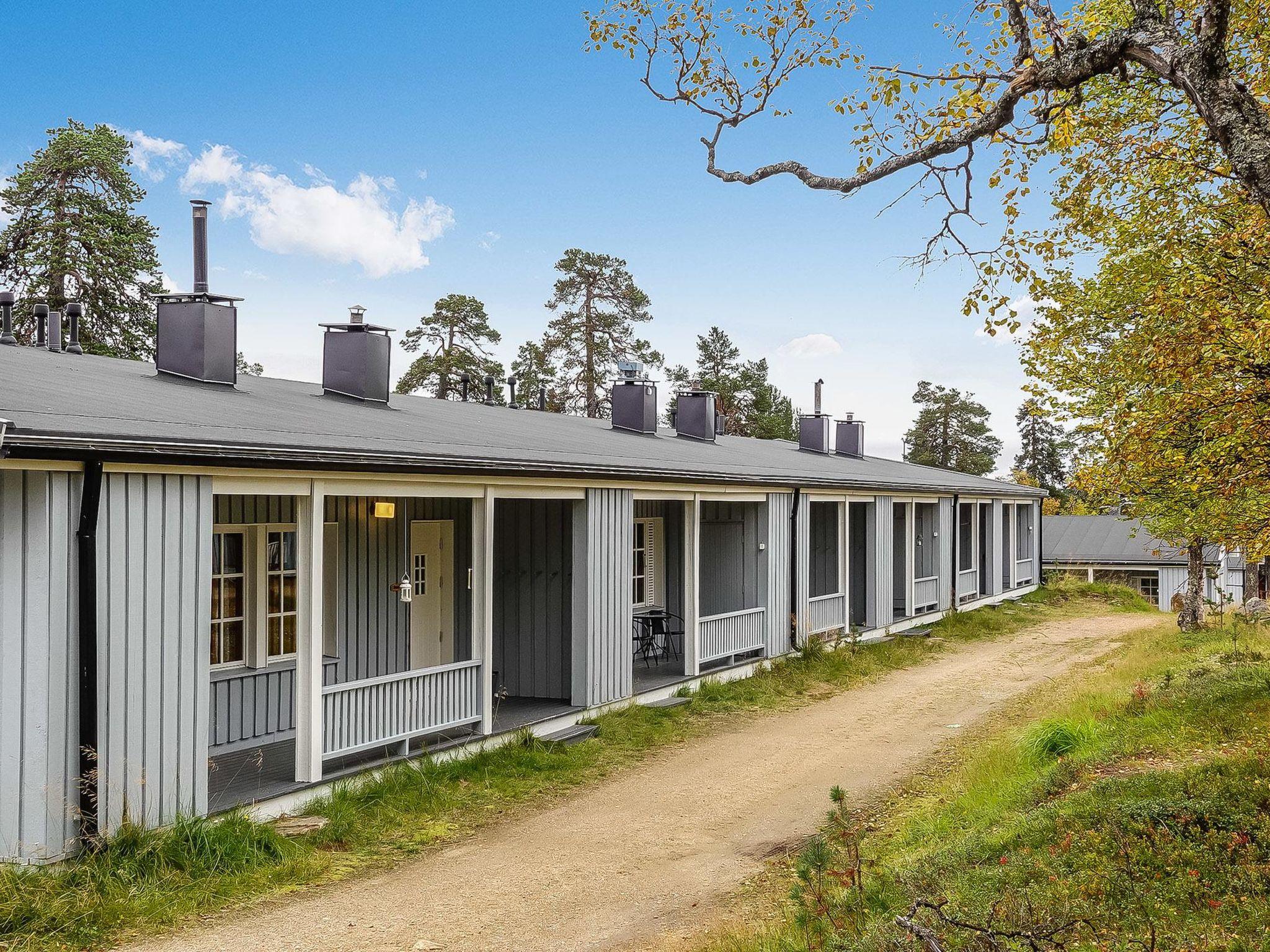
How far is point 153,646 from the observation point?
6438mm

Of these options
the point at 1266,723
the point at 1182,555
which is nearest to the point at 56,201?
the point at 1266,723

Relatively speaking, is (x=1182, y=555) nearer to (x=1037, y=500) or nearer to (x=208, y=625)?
(x=1037, y=500)

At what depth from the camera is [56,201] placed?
30.9 m

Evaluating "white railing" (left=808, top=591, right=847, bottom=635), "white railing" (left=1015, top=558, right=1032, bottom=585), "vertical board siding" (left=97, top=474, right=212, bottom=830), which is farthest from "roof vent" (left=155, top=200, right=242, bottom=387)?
"white railing" (left=1015, top=558, right=1032, bottom=585)

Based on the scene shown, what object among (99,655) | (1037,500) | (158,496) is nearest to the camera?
(99,655)

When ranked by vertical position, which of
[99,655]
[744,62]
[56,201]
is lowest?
[99,655]

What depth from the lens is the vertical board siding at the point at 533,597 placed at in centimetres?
1172

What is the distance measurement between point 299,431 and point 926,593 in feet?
52.0

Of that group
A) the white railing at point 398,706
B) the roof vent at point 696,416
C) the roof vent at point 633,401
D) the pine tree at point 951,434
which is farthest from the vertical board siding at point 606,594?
the pine tree at point 951,434

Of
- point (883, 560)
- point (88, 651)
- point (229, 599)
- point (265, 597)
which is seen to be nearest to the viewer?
point (88, 651)

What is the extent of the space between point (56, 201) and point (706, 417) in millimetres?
23985

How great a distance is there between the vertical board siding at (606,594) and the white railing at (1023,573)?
66.0ft

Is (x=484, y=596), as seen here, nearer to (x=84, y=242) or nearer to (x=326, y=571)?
(x=326, y=571)

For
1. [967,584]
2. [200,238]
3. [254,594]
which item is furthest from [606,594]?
[967,584]
